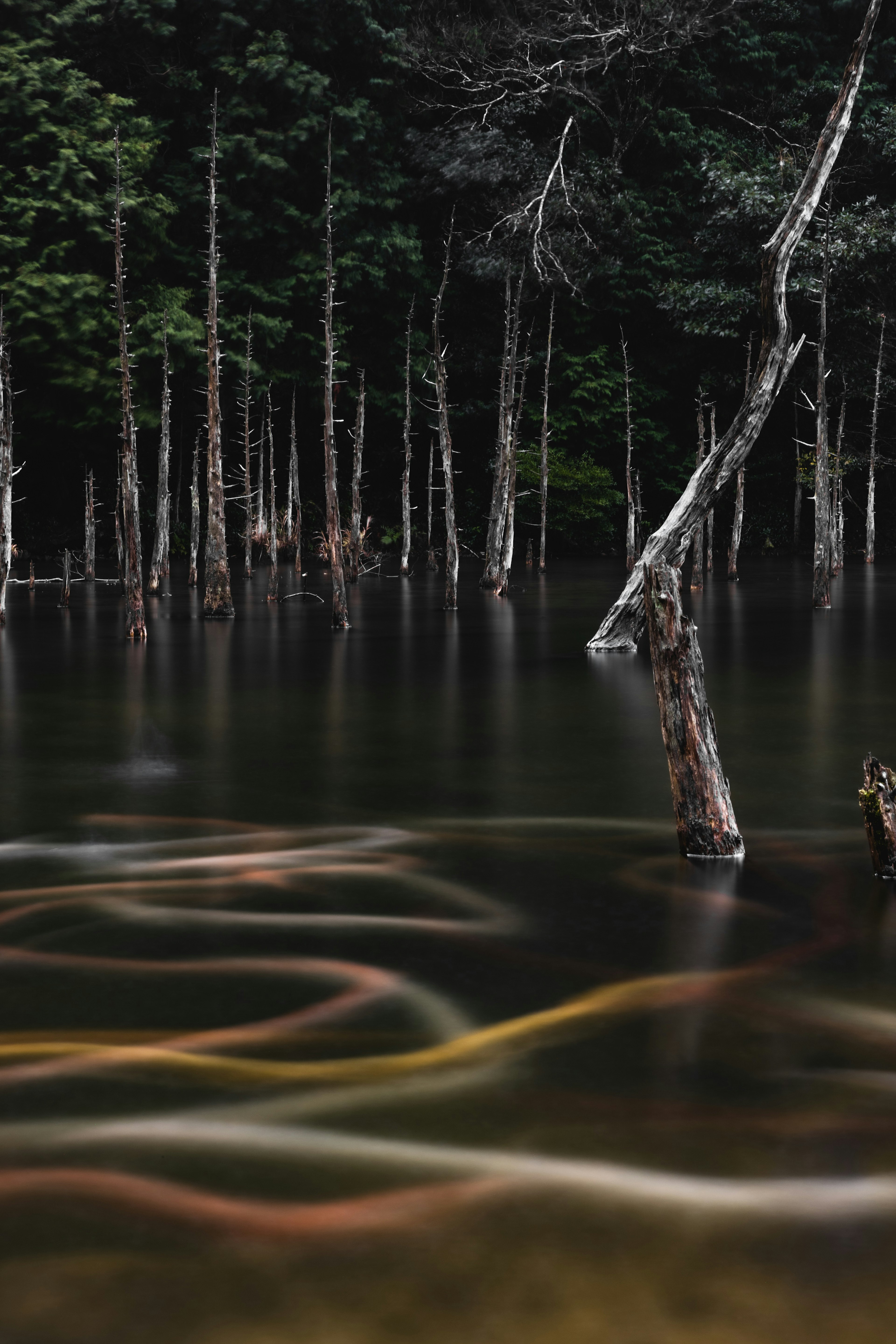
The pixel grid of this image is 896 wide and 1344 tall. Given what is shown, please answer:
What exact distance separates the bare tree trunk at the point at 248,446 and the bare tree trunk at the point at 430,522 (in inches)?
192

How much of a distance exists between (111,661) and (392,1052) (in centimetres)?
1510

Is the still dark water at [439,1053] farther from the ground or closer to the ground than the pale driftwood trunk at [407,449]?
closer to the ground

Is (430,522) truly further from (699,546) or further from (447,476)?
(447,476)

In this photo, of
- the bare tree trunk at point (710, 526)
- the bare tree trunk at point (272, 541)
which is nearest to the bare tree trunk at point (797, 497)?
the bare tree trunk at point (710, 526)

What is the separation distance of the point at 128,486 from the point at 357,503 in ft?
55.8

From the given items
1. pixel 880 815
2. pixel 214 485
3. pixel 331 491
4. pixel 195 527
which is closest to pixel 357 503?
pixel 195 527

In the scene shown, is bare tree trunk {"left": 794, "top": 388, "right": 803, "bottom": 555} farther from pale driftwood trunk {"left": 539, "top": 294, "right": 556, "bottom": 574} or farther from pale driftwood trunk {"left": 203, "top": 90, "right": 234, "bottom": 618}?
pale driftwood trunk {"left": 203, "top": 90, "right": 234, "bottom": 618}

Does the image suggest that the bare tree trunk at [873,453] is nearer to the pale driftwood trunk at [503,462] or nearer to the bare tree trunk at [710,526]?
the bare tree trunk at [710,526]

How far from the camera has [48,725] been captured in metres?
14.0

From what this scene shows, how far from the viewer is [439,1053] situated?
512 cm

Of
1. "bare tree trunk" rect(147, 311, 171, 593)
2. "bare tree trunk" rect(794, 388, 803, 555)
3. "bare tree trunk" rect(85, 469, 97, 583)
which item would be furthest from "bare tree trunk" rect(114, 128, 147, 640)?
"bare tree trunk" rect(794, 388, 803, 555)

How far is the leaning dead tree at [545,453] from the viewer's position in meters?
42.6

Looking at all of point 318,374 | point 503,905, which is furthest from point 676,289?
point 503,905

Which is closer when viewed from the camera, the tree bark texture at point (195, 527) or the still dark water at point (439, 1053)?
the still dark water at point (439, 1053)
